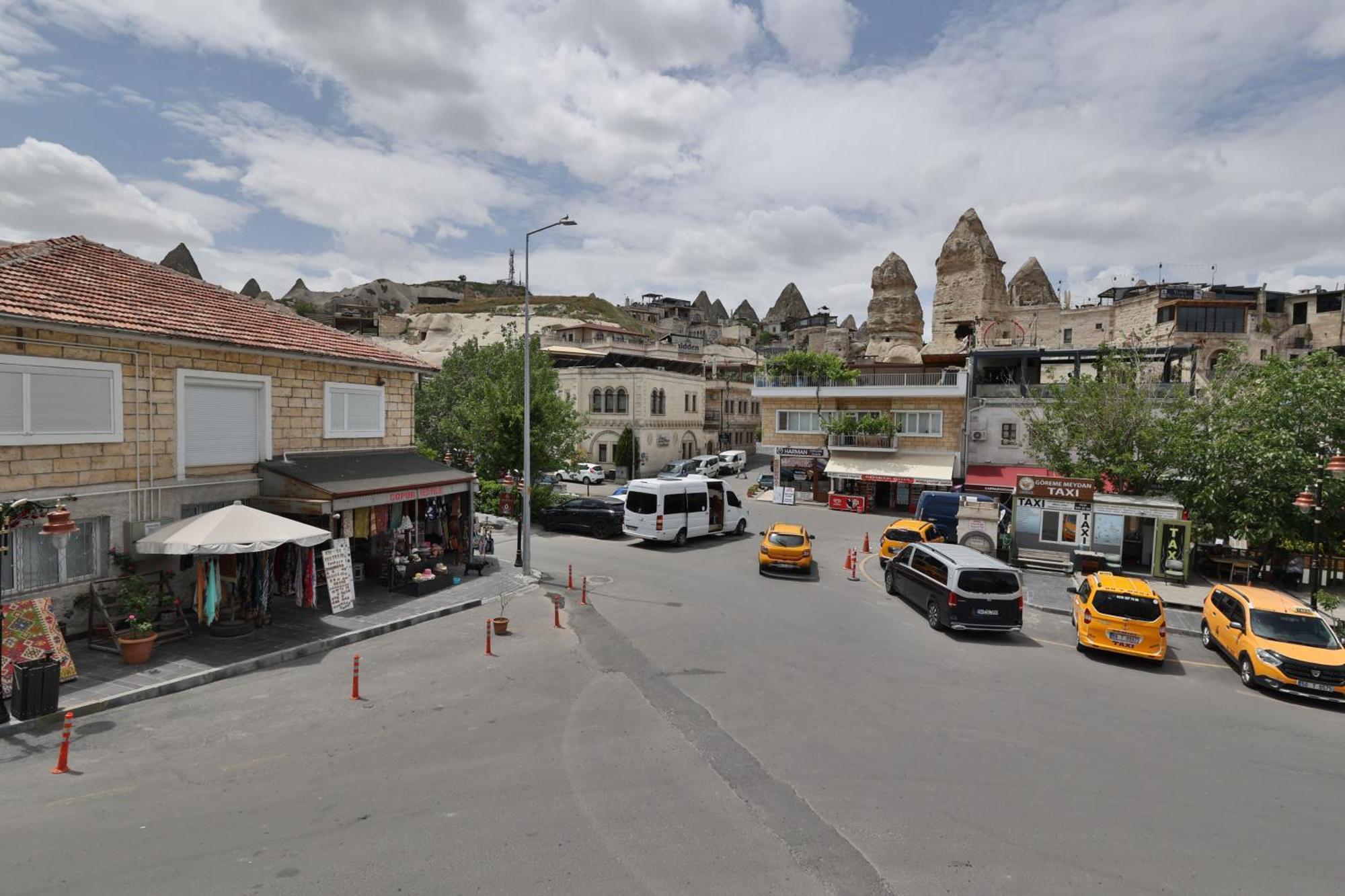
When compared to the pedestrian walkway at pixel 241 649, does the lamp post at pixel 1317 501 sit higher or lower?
higher

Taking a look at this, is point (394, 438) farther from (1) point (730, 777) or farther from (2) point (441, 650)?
(1) point (730, 777)

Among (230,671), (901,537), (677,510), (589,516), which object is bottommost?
(230,671)

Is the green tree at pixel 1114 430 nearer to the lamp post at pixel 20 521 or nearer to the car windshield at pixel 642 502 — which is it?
the car windshield at pixel 642 502

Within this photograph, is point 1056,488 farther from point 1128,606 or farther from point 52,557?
point 52,557

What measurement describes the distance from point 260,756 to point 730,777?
5760 millimetres

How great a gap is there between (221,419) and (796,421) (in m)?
31.8

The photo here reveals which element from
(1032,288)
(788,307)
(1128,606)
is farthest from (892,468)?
(788,307)

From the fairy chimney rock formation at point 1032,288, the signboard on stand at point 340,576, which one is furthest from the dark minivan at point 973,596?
the fairy chimney rock formation at point 1032,288

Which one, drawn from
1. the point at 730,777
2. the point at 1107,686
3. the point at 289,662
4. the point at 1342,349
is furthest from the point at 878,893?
the point at 1342,349

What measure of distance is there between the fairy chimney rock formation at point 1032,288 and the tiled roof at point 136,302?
76552mm

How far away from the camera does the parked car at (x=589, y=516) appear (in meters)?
27.0

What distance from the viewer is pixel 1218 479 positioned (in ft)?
66.6

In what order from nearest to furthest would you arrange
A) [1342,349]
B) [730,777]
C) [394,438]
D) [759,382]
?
1. [730,777]
2. [394,438]
3. [759,382]
4. [1342,349]

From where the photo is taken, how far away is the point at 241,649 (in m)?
12.6
